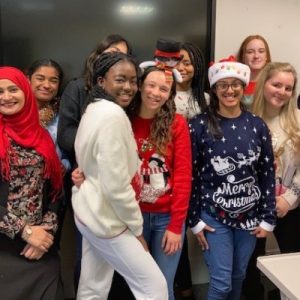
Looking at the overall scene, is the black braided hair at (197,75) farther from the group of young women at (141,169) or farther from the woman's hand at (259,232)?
the woman's hand at (259,232)

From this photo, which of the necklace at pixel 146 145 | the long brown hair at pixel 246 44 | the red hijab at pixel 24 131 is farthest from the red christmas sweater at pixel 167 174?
the long brown hair at pixel 246 44

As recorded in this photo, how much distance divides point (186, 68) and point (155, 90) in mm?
480

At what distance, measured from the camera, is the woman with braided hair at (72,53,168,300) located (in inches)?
50.5

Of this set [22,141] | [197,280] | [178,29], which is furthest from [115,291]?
[178,29]

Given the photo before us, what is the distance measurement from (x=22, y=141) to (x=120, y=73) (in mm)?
471

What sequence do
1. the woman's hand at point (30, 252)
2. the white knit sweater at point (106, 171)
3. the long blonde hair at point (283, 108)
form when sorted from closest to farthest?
the white knit sweater at point (106, 171)
the woman's hand at point (30, 252)
the long blonde hair at point (283, 108)

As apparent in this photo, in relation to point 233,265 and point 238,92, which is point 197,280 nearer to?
point 233,265

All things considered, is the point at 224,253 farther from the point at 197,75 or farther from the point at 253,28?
the point at 253,28

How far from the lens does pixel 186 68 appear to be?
1979 millimetres

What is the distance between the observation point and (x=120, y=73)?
142 centimetres

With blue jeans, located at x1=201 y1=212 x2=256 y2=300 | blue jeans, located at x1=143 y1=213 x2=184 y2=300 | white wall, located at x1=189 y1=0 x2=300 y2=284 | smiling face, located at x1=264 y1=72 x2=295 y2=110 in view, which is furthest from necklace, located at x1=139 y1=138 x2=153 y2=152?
white wall, located at x1=189 y1=0 x2=300 y2=284

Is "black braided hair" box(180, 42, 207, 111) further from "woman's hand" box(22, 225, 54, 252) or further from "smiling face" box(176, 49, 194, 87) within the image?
"woman's hand" box(22, 225, 54, 252)

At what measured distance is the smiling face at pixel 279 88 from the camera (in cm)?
189

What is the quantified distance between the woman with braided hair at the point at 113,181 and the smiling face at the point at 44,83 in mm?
557
